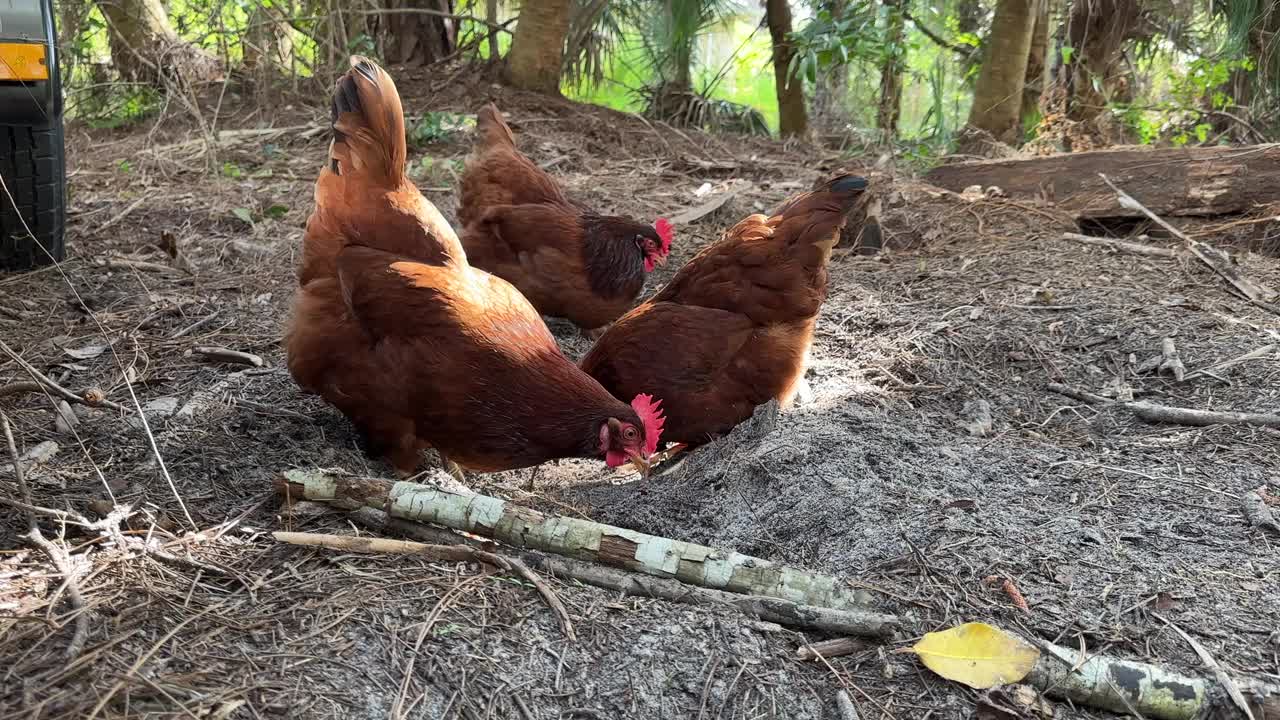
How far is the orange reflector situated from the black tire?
0.84 feet

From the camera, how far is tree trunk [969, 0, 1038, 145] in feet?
28.4

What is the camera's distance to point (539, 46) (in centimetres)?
907

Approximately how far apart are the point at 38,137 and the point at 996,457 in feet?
15.3

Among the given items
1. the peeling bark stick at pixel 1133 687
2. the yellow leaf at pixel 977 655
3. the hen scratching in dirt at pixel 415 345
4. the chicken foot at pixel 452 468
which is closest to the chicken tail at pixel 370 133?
the hen scratching in dirt at pixel 415 345

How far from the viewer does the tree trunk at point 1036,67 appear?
30.5ft

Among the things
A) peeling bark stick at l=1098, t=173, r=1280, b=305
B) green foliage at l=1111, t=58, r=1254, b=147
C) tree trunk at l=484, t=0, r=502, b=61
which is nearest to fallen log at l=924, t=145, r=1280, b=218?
peeling bark stick at l=1098, t=173, r=1280, b=305

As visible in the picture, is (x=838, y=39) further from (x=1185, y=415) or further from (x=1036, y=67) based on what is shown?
(x=1185, y=415)

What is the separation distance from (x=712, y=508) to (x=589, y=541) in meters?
0.67

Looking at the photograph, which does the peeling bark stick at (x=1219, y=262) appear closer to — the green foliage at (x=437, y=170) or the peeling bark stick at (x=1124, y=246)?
the peeling bark stick at (x=1124, y=246)

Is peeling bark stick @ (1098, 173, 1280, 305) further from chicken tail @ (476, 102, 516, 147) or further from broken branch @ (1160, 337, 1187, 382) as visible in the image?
chicken tail @ (476, 102, 516, 147)

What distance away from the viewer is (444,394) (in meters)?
2.99

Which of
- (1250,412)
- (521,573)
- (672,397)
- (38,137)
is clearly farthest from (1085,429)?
(38,137)

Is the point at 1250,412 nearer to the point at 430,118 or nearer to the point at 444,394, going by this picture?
the point at 444,394

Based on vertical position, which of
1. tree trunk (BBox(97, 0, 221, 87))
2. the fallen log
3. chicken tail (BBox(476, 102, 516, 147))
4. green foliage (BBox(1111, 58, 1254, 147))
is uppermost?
tree trunk (BBox(97, 0, 221, 87))
